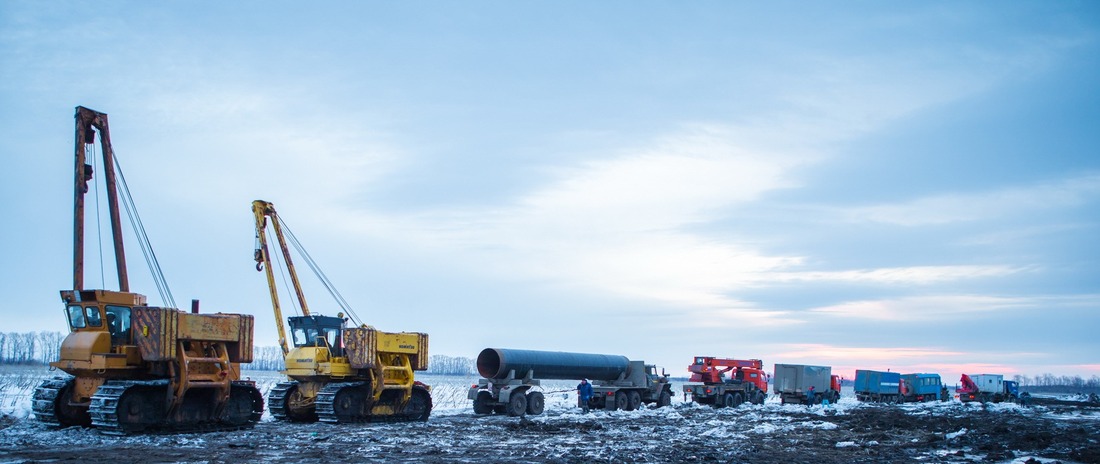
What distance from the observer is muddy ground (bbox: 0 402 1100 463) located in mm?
19766

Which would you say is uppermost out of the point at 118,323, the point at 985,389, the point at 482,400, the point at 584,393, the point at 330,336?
the point at 118,323

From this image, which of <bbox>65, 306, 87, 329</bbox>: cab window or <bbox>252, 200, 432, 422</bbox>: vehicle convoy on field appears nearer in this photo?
<bbox>65, 306, 87, 329</bbox>: cab window

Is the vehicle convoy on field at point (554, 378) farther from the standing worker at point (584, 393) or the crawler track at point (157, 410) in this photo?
the crawler track at point (157, 410)

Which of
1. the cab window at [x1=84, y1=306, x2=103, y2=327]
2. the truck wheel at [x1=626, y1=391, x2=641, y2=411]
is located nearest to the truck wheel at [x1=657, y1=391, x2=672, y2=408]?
the truck wheel at [x1=626, y1=391, x2=641, y2=411]

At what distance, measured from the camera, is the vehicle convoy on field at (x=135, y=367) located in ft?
79.2

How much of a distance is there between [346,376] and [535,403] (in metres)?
9.57

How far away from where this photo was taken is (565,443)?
912 inches

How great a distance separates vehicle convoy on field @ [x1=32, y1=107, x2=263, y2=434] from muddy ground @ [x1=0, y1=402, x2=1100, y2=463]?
3.06 feet

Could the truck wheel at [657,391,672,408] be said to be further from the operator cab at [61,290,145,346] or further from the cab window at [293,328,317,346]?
the operator cab at [61,290,145,346]

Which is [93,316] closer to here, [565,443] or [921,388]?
[565,443]

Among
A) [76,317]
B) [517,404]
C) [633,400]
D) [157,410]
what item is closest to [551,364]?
[517,404]

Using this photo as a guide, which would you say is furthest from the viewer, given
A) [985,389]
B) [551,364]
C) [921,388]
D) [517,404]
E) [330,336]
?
[985,389]

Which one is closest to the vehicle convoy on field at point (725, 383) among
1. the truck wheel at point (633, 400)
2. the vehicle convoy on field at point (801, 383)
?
the vehicle convoy on field at point (801, 383)

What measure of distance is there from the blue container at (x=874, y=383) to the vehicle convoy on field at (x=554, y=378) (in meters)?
22.5
